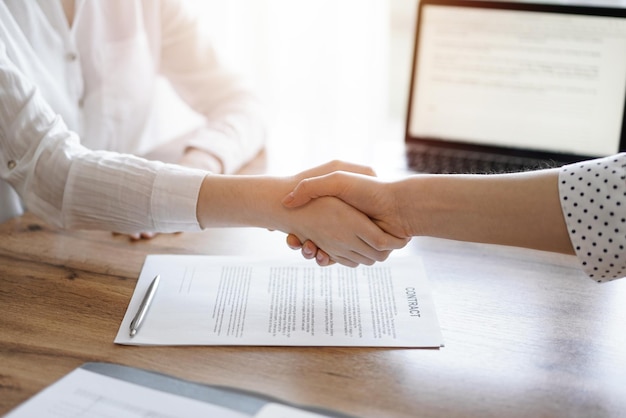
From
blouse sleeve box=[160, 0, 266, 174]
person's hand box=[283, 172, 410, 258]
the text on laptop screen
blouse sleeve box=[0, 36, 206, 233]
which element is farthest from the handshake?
the text on laptop screen

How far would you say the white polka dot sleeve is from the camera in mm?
811

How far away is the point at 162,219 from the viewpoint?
40.7 inches

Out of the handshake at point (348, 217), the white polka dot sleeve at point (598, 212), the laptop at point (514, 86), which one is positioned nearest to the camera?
the white polka dot sleeve at point (598, 212)

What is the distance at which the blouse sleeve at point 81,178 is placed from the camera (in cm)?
102

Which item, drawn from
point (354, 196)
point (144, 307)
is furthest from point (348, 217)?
point (144, 307)

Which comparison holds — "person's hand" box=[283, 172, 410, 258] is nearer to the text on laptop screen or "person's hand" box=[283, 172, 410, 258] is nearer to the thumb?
the thumb

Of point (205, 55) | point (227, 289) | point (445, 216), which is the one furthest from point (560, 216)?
point (205, 55)

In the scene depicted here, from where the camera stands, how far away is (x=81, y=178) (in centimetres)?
103

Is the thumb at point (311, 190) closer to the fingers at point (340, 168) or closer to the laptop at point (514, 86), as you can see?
the fingers at point (340, 168)

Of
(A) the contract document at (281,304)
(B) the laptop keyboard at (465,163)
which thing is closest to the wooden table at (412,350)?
(A) the contract document at (281,304)

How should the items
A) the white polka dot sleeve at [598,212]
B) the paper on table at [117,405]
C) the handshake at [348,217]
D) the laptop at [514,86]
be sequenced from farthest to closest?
the laptop at [514,86], the handshake at [348,217], the white polka dot sleeve at [598,212], the paper on table at [117,405]

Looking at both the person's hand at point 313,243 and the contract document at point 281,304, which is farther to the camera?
the person's hand at point 313,243

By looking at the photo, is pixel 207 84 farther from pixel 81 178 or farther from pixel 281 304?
pixel 281 304

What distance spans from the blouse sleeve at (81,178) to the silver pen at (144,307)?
12 centimetres
